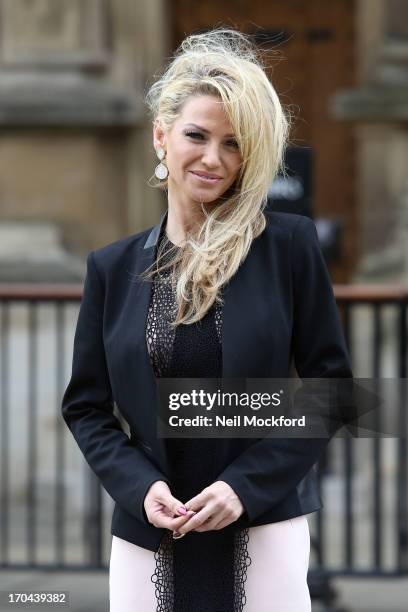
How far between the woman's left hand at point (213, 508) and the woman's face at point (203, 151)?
0.62 metres

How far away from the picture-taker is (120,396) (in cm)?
280

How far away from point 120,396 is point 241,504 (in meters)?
0.36

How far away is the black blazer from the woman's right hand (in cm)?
2

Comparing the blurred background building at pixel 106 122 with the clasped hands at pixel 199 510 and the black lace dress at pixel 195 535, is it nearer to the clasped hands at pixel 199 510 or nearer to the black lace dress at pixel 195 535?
the black lace dress at pixel 195 535

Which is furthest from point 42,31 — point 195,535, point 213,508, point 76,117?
point 213,508

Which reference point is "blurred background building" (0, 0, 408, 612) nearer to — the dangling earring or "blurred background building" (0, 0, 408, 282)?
"blurred background building" (0, 0, 408, 282)

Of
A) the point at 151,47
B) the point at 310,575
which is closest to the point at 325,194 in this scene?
the point at 151,47

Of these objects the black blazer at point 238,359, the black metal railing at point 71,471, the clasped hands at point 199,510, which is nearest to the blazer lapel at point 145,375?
the black blazer at point 238,359

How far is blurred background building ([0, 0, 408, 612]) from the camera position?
763 cm

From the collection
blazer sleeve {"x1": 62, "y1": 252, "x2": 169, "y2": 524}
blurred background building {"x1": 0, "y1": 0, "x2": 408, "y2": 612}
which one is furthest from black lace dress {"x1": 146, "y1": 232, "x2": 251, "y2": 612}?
blurred background building {"x1": 0, "y1": 0, "x2": 408, "y2": 612}

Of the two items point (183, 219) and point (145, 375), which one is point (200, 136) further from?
point (145, 375)

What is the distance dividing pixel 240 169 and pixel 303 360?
0.43 meters

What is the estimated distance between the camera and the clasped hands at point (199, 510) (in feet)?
8.53

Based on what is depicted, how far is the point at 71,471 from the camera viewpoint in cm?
765
